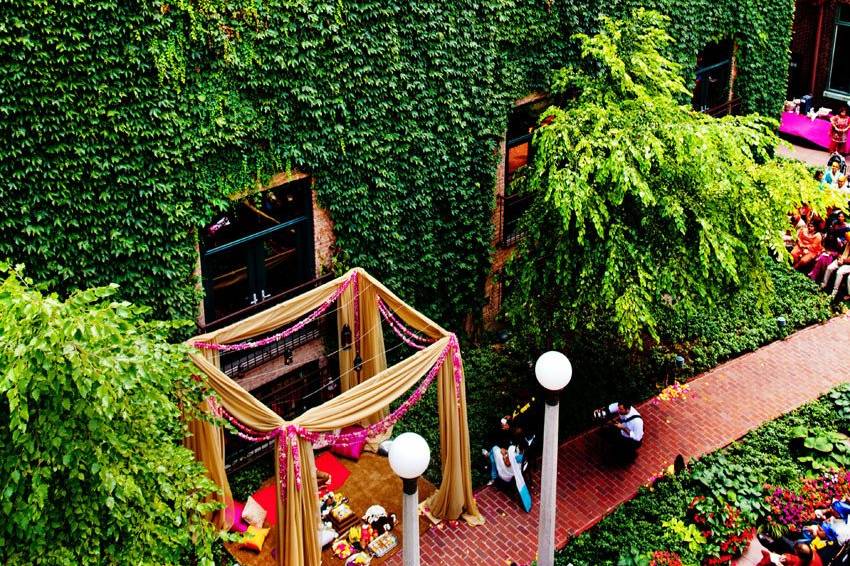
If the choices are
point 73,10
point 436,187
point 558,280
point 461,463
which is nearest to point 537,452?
point 461,463

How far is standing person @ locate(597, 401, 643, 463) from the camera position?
15.1 metres

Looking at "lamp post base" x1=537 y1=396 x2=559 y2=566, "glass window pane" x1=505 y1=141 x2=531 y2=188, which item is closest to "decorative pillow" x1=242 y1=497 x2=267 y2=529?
"lamp post base" x1=537 y1=396 x2=559 y2=566

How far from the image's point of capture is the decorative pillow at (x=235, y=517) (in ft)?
44.5

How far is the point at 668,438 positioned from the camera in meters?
16.1

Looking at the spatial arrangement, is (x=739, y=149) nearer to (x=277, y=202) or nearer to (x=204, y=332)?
(x=277, y=202)

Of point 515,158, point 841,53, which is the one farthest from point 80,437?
point 841,53

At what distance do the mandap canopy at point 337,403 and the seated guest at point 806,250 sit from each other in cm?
1060

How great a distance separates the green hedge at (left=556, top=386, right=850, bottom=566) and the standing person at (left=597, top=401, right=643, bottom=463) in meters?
0.71

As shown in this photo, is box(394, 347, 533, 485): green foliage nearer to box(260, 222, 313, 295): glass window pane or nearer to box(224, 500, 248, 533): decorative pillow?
box(224, 500, 248, 533): decorative pillow

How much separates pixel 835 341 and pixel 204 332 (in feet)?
41.7

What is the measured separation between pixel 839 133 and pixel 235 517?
2142 centimetres

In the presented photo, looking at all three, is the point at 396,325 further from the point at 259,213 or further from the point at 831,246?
the point at 831,246

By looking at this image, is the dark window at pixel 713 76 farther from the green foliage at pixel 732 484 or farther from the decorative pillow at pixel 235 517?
the decorative pillow at pixel 235 517

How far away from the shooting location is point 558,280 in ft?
47.5
